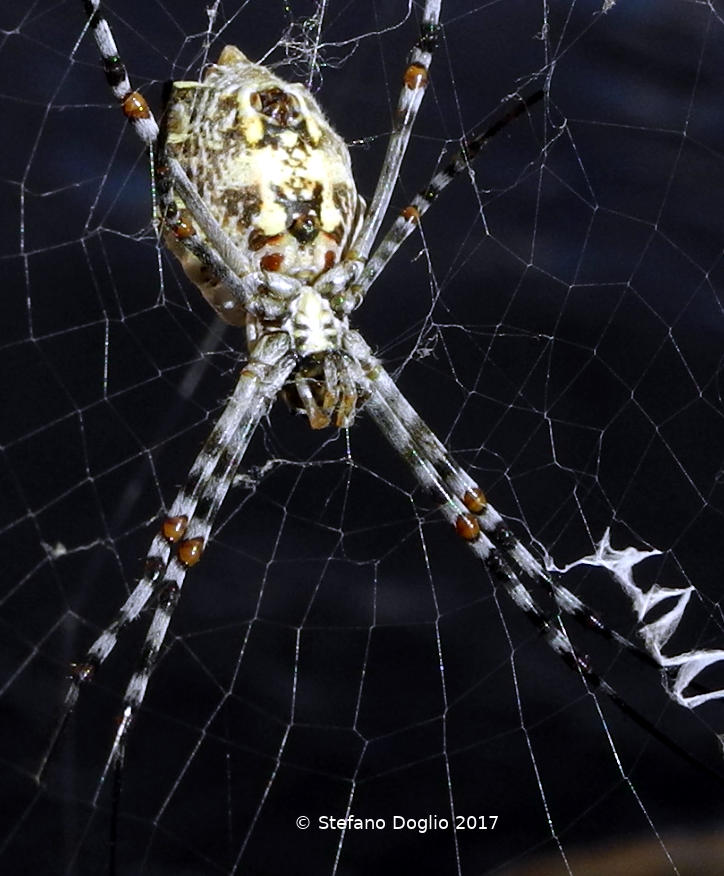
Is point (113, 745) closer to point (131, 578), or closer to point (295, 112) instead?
point (295, 112)

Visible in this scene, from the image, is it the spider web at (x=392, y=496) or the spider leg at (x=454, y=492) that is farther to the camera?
the spider web at (x=392, y=496)

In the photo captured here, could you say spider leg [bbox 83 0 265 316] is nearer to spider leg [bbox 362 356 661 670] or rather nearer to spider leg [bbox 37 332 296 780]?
spider leg [bbox 37 332 296 780]

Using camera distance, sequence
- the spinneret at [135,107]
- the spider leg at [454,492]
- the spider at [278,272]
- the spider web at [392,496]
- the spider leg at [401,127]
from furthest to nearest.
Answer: the spider web at [392,496], the spider leg at [454,492], the spider leg at [401,127], the spider at [278,272], the spinneret at [135,107]

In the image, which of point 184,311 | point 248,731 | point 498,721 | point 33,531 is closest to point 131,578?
point 33,531

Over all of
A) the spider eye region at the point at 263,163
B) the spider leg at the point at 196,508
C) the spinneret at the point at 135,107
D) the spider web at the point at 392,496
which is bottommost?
the spider web at the point at 392,496

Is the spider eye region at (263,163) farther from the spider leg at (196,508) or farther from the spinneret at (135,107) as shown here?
the spider leg at (196,508)

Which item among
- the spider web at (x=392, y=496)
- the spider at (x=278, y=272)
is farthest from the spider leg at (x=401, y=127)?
the spider web at (x=392, y=496)

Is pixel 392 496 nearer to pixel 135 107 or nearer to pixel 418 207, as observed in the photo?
pixel 418 207
